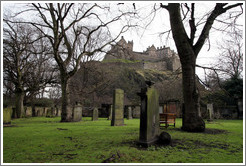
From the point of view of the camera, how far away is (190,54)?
6465mm

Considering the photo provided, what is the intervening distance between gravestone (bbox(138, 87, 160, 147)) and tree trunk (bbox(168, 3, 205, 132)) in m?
2.77

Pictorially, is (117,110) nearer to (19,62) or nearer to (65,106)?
(65,106)

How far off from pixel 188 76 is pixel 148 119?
11.9 ft

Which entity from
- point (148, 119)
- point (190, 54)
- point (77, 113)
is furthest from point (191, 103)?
point (77, 113)

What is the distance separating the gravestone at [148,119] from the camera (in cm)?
366

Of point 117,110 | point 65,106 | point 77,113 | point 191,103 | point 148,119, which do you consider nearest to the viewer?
point 148,119

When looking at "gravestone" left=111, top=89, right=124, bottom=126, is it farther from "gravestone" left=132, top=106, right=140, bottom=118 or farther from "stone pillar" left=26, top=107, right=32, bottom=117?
"stone pillar" left=26, top=107, right=32, bottom=117

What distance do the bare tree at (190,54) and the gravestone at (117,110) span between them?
3911 mm

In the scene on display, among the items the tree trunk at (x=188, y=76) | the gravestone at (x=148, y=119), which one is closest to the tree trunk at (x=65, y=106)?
the tree trunk at (x=188, y=76)

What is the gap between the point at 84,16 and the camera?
38.4 feet

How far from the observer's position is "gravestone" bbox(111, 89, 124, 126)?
29.2 feet

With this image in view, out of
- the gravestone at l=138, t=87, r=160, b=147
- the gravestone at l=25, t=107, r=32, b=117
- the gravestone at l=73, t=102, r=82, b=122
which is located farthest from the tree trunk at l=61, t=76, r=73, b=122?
the gravestone at l=25, t=107, r=32, b=117

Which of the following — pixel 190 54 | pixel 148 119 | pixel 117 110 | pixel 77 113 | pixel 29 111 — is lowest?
pixel 29 111

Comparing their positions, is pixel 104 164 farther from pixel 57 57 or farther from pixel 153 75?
pixel 153 75
